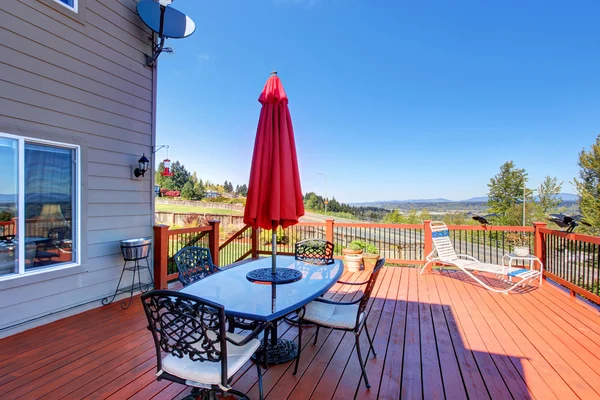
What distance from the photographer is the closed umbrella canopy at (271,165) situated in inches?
88.4

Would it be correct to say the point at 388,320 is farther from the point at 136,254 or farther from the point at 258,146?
the point at 136,254

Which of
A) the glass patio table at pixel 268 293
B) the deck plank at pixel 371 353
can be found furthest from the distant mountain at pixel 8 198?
the deck plank at pixel 371 353

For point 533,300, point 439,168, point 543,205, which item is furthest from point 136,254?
point 543,205

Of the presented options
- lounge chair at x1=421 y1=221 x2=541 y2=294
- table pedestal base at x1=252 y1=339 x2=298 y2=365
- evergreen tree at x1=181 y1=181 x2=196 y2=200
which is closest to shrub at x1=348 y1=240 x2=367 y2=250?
lounge chair at x1=421 y1=221 x2=541 y2=294

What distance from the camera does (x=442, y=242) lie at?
495 centimetres

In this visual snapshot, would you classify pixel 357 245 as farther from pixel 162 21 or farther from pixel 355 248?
pixel 162 21

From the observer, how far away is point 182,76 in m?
14.0

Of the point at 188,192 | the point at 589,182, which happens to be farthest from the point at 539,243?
the point at 589,182

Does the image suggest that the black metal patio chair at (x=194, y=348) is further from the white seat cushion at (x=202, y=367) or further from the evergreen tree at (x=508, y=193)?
the evergreen tree at (x=508, y=193)

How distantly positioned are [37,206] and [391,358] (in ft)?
12.7

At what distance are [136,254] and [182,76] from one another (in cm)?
1318

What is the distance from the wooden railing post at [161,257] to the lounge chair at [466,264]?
4465 mm

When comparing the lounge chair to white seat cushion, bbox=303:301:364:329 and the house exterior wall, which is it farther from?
the house exterior wall

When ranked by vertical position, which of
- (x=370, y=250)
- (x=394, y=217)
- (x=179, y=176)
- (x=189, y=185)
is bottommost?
(x=394, y=217)
